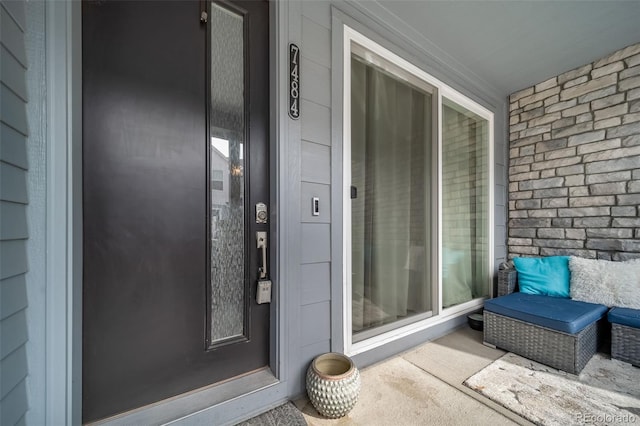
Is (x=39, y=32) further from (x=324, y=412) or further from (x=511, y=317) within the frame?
(x=511, y=317)

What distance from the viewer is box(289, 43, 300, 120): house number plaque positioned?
4.37ft

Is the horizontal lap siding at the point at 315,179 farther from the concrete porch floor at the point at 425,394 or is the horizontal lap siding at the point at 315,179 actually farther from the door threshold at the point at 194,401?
the concrete porch floor at the point at 425,394

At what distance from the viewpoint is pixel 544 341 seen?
1.66 meters

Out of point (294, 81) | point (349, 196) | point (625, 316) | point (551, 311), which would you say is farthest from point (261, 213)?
point (625, 316)

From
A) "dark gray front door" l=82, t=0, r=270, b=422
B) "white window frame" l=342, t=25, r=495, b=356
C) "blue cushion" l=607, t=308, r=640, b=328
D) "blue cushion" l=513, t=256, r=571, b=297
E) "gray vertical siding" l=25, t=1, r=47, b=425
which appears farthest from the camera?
"blue cushion" l=513, t=256, r=571, b=297

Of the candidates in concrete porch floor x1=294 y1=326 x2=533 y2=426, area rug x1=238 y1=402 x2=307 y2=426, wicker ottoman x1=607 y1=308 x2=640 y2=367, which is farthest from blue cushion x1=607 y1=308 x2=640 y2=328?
area rug x1=238 y1=402 x2=307 y2=426

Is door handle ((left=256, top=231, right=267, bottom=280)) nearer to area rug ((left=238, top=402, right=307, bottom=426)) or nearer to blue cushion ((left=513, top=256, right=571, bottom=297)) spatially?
area rug ((left=238, top=402, right=307, bottom=426))

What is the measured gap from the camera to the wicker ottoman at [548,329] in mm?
1574

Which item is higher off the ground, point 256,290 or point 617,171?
point 617,171

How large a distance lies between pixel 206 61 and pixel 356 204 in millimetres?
1201

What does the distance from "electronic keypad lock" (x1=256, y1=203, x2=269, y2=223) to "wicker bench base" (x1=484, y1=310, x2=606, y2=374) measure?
197 centimetres

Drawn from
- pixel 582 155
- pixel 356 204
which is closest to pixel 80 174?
pixel 356 204

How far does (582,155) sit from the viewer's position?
230cm

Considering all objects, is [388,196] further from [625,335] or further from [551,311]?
[625,335]
